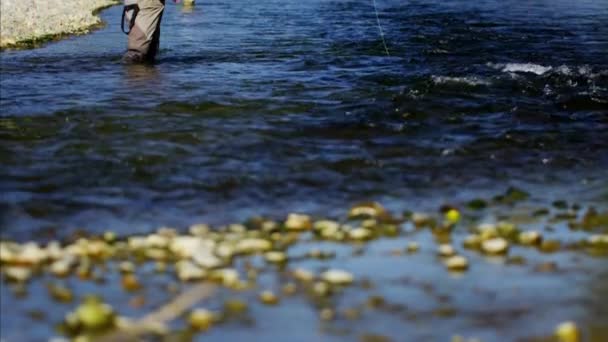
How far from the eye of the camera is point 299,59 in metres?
21.5

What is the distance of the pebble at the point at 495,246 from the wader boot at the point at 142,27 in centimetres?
1242

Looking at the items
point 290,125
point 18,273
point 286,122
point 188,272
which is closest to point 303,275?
point 188,272

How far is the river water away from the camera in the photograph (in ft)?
33.7

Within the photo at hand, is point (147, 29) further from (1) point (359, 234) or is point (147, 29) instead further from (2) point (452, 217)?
(1) point (359, 234)

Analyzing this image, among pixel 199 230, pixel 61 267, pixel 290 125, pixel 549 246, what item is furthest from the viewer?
pixel 290 125

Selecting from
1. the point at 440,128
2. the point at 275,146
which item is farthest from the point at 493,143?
the point at 275,146

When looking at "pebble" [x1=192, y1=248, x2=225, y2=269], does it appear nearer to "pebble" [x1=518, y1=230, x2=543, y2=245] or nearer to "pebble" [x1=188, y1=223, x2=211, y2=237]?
"pebble" [x1=188, y1=223, x2=211, y2=237]

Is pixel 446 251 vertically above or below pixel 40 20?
Result: above

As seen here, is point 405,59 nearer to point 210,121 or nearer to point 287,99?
point 287,99

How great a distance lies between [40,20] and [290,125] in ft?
52.1

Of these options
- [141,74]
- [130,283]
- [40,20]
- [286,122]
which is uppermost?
[130,283]

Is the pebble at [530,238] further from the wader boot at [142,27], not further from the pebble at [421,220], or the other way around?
the wader boot at [142,27]

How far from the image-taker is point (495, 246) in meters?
8.19

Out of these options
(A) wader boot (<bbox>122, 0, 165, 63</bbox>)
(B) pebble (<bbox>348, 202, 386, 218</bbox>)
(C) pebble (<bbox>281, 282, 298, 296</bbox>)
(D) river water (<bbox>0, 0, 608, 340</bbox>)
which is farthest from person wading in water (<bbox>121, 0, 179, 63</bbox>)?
(C) pebble (<bbox>281, 282, 298, 296</bbox>)
